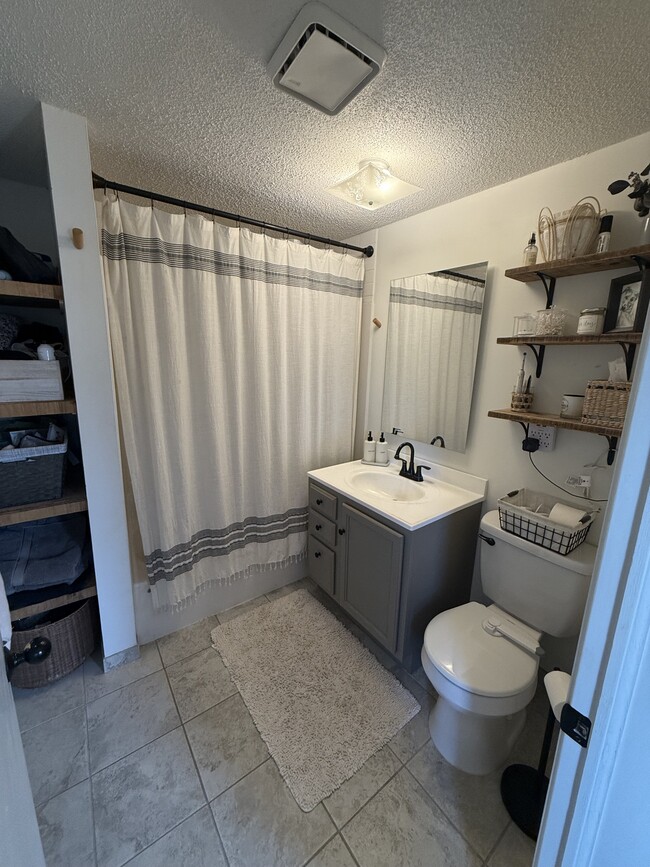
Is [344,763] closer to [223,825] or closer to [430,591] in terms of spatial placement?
[223,825]

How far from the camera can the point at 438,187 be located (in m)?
1.63

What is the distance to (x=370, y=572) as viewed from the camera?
66.2 inches

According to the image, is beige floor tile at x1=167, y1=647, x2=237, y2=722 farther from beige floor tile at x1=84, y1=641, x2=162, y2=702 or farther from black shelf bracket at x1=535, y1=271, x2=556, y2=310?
black shelf bracket at x1=535, y1=271, x2=556, y2=310

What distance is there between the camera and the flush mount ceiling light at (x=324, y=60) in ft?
2.74

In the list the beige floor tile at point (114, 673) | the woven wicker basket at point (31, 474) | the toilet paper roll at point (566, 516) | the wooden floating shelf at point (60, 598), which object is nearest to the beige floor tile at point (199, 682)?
the beige floor tile at point (114, 673)

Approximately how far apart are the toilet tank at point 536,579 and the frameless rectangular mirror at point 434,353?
0.57m

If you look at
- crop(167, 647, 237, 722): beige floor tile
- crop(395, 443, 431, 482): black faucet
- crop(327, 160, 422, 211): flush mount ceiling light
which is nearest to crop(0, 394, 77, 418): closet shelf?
crop(167, 647, 237, 722): beige floor tile

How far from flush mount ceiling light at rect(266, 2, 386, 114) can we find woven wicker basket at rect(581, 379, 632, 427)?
1231 mm

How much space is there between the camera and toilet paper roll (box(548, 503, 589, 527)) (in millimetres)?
1293

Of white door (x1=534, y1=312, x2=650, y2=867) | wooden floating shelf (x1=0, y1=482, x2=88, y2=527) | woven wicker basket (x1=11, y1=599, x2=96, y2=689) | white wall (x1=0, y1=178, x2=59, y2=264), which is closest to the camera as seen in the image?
white door (x1=534, y1=312, x2=650, y2=867)

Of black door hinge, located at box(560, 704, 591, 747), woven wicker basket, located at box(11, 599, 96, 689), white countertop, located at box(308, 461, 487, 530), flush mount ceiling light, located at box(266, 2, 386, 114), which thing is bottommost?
woven wicker basket, located at box(11, 599, 96, 689)

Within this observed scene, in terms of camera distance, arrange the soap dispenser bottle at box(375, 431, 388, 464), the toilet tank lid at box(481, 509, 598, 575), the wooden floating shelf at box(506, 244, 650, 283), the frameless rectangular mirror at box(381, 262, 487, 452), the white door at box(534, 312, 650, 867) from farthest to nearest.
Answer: the soap dispenser bottle at box(375, 431, 388, 464) → the frameless rectangular mirror at box(381, 262, 487, 452) → the toilet tank lid at box(481, 509, 598, 575) → the wooden floating shelf at box(506, 244, 650, 283) → the white door at box(534, 312, 650, 867)

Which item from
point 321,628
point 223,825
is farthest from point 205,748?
point 321,628

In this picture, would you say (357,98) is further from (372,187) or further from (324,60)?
(372,187)
